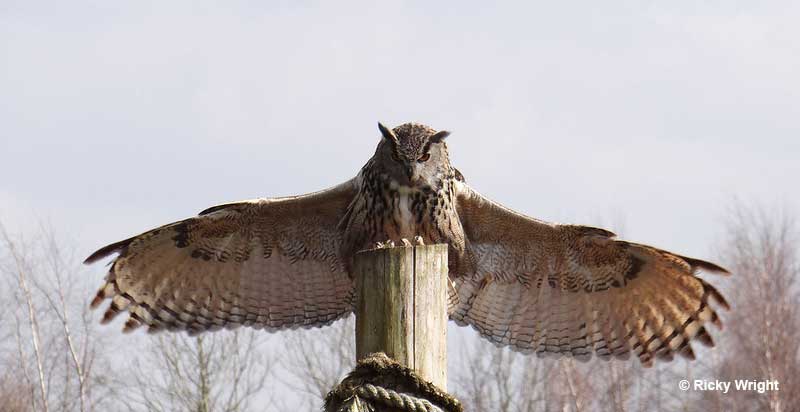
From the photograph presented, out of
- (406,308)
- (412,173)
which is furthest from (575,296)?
(406,308)

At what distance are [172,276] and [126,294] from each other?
1.01 feet

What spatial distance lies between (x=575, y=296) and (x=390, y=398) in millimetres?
3464

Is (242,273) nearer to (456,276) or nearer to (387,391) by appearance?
(456,276)

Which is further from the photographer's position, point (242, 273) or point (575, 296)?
point (575, 296)

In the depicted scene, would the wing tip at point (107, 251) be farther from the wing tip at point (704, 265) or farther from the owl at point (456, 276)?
the wing tip at point (704, 265)

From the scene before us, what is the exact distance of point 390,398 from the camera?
5.41 meters

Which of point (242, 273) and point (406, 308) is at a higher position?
point (242, 273)

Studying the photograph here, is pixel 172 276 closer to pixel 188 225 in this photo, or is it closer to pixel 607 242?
pixel 188 225

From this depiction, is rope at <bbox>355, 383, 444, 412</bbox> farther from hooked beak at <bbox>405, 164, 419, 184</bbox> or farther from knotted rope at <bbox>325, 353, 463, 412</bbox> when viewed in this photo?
hooked beak at <bbox>405, 164, 419, 184</bbox>

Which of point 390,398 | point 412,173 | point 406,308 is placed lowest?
point 390,398

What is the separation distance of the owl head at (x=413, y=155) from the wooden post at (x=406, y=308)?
1925 millimetres

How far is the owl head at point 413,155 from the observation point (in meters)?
7.74

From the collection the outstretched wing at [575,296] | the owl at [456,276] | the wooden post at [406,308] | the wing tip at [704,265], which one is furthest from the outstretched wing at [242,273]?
the wooden post at [406,308]

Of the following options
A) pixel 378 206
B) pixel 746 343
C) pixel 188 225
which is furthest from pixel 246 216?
pixel 746 343
